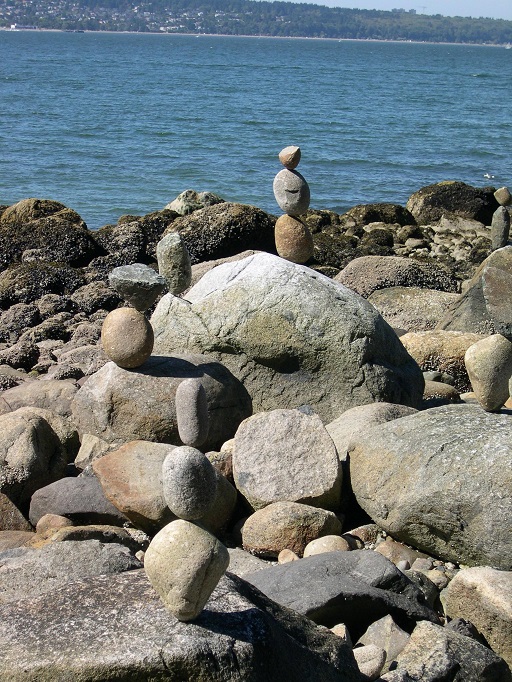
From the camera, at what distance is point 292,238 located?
320 inches

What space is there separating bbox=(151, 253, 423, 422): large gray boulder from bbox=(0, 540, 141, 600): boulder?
2.65 meters

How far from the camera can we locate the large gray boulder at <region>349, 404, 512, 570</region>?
4.91 m

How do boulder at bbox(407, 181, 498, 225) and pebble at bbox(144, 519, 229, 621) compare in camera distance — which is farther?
boulder at bbox(407, 181, 498, 225)

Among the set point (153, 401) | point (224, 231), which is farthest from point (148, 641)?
point (224, 231)

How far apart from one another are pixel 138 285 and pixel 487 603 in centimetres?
341

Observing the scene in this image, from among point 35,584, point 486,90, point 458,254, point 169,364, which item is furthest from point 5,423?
point 486,90

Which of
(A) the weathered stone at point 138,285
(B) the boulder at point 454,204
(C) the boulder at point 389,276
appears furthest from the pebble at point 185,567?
(B) the boulder at point 454,204

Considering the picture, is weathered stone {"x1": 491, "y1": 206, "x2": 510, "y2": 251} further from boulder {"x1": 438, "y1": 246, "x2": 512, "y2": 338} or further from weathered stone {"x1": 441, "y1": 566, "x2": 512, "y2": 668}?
weathered stone {"x1": 441, "y1": 566, "x2": 512, "y2": 668}

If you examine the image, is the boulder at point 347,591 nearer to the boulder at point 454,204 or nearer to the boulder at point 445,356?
the boulder at point 445,356

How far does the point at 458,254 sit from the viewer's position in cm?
1412

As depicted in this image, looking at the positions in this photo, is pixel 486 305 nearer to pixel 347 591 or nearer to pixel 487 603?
pixel 487 603

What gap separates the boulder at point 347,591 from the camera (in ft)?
13.8

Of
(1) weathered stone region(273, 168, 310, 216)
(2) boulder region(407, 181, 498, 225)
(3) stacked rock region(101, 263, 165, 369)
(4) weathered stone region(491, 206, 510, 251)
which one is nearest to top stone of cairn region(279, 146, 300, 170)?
(1) weathered stone region(273, 168, 310, 216)

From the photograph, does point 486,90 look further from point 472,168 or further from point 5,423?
point 5,423
